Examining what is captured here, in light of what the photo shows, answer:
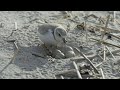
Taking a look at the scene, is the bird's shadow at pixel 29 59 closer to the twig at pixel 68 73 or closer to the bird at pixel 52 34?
the bird at pixel 52 34

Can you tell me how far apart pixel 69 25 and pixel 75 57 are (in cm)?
93

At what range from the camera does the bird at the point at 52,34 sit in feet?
15.5

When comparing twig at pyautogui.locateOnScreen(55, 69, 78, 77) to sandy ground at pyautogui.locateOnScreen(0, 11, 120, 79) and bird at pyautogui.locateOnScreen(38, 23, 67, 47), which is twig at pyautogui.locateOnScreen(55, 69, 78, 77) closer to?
sandy ground at pyautogui.locateOnScreen(0, 11, 120, 79)

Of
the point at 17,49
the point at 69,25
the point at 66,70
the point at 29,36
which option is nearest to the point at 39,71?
the point at 66,70

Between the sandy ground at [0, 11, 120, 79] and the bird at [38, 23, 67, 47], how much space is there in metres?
0.14

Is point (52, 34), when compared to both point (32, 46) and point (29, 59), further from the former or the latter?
point (29, 59)

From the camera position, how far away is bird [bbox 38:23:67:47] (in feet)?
15.5

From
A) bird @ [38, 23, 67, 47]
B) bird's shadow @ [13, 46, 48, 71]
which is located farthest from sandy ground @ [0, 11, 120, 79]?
bird @ [38, 23, 67, 47]

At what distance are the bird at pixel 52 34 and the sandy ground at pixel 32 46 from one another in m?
0.14

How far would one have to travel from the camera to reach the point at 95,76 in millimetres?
4160

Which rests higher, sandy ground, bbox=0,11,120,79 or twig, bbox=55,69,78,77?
sandy ground, bbox=0,11,120,79

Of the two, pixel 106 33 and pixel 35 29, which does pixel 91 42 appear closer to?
pixel 106 33

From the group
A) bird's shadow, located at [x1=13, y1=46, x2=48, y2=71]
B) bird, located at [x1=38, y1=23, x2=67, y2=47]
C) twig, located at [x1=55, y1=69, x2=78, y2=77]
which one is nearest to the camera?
twig, located at [x1=55, y1=69, x2=78, y2=77]

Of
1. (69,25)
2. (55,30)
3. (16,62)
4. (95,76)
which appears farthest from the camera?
(69,25)
